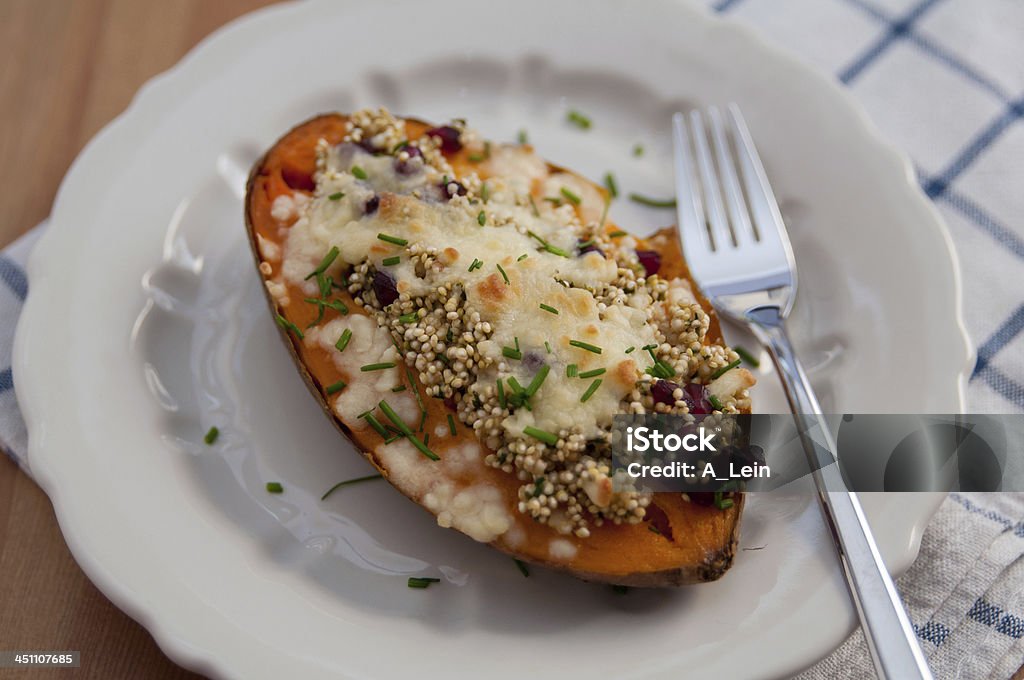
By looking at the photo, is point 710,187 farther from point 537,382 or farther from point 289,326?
point 289,326

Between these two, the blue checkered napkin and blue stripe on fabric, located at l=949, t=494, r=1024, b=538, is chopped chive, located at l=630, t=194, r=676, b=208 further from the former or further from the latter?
blue stripe on fabric, located at l=949, t=494, r=1024, b=538

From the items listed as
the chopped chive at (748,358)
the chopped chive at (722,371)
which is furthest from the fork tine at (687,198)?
the chopped chive at (722,371)

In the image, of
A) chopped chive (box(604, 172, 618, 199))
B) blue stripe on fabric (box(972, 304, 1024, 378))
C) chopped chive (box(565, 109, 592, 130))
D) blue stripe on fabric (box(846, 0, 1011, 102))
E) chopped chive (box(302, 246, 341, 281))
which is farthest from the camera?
blue stripe on fabric (box(846, 0, 1011, 102))

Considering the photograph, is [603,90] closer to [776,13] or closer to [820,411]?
[776,13]

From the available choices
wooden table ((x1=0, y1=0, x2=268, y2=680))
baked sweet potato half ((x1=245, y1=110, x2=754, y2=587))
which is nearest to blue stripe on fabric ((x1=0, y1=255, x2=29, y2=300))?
wooden table ((x1=0, y1=0, x2=268, y2=680))

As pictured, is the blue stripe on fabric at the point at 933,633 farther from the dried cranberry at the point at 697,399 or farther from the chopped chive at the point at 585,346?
the chopped chive at the point at 585,346

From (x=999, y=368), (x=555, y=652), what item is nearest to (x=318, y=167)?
(x=555, y=652)
